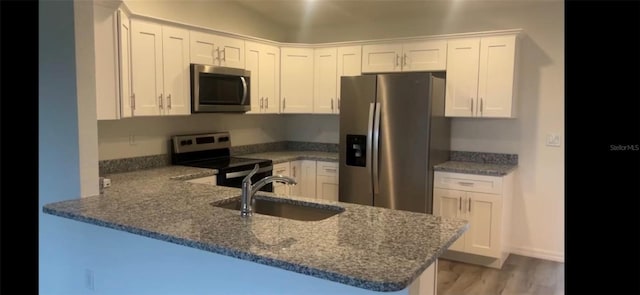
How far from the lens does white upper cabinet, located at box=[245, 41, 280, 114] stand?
4.22 meters

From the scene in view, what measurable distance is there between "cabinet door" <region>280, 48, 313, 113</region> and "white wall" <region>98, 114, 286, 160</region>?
1.54 feet

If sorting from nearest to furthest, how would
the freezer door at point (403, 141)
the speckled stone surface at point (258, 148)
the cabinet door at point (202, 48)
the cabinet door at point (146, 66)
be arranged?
the cabinet door at point (146, 66)
the cabinet door at point (202, 48)
the freezer door at point (403, 141)
the speckled stone surface at point (258, 148)

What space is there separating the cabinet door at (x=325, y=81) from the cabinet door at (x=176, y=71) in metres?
1.49

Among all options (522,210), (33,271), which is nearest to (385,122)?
(522,210)

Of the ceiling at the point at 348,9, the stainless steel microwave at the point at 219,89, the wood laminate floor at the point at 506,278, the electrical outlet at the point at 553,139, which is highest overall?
the ceiling at the point at 348,9

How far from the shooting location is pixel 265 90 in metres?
4.42

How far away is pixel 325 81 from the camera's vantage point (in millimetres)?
4594

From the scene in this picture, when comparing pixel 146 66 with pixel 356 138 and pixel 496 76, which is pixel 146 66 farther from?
pixel 496 76

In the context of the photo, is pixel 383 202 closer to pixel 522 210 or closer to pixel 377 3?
pixel 522 210

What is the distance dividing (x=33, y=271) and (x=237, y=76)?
2.46 metres

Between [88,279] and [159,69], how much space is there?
64.8 inches

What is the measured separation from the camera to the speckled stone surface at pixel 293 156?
14.3ft

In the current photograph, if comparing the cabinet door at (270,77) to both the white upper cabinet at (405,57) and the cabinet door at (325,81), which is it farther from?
the white upper cabinet at (405,57)

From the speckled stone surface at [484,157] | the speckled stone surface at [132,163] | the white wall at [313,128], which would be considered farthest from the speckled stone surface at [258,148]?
the speckled stone surface at [484,157]
